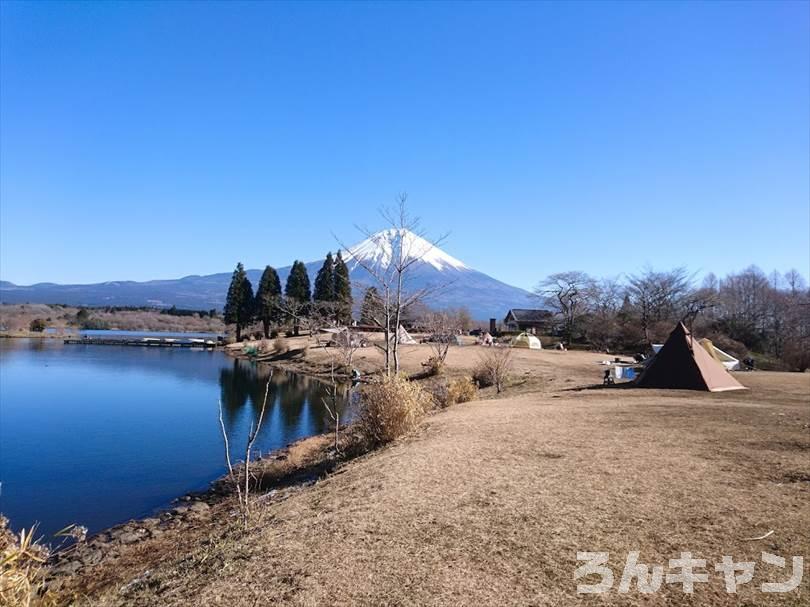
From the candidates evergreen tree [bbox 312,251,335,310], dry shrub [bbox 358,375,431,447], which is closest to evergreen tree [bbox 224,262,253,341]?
evergreen tree [bbox 312,251,335,310]

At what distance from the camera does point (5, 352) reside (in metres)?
43.6

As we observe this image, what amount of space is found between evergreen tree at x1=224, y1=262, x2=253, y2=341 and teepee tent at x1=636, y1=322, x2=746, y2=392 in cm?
4700

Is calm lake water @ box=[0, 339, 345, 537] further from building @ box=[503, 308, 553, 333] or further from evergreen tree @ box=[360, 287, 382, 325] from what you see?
building @ box=[503, 308, 553, 333]

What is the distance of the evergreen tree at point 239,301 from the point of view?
182 feet

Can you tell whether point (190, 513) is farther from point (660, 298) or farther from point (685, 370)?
point (660, 298)

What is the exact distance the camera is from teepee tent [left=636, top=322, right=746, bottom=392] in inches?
579

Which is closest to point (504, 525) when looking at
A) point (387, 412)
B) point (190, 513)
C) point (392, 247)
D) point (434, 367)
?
point (387, 412)

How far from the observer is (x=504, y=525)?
15.2ft

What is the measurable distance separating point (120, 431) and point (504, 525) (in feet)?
53.7

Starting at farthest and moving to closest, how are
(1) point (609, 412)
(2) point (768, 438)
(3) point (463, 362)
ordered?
1. (3) point (463, 362)
2. (1) point (609, 412)
3. (2) point (768, 438)

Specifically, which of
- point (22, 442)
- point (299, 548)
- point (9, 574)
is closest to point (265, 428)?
point (22, 442)

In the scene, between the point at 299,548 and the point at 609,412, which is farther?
the point at 609,412

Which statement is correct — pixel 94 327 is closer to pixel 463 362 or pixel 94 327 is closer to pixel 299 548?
pixel 463 362

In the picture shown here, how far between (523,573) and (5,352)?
5264 centimetres
